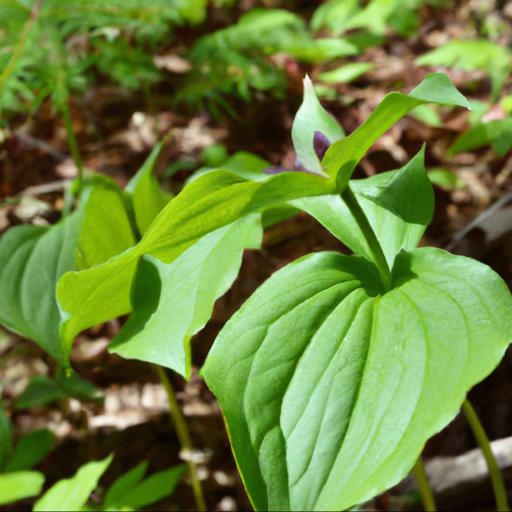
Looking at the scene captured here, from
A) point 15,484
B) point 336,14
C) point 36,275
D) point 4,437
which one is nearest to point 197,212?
point 15,484

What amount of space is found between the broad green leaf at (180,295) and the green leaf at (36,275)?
0.21 metres

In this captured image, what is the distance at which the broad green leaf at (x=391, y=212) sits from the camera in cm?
105

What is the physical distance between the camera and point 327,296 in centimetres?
91

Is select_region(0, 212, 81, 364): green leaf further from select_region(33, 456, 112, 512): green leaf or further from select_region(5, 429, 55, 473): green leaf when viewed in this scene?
select_region(5, 429, 55, 473): green leaf

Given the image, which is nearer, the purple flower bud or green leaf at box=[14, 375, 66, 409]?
the purple flower bud

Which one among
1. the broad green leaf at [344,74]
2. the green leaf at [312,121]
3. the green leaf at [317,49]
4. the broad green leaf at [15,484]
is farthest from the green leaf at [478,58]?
the broad green leaf at [15,484]

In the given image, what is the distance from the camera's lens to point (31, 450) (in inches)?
62.4

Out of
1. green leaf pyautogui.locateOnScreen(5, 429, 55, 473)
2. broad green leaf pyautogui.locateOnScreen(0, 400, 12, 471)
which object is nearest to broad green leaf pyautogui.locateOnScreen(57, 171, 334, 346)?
broad green leaf pyautogui.locateOnScreen(0, 400, 12, 471)

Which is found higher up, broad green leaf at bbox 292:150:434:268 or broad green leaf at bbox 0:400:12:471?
broad green leaf at bbox 292:150:434:268

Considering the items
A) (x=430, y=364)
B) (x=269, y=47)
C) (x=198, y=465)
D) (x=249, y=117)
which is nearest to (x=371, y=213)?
(x=430, y=364)

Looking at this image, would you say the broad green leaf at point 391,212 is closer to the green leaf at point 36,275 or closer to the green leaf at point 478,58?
the green leaf at point 36,275

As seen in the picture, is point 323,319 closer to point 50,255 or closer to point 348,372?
point 348,372

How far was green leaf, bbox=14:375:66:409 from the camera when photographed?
1.67 meters

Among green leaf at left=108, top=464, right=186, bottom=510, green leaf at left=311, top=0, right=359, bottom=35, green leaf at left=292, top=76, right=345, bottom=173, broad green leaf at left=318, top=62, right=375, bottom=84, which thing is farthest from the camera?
green leaf at left=311, top=0, right=359, bottom=35
